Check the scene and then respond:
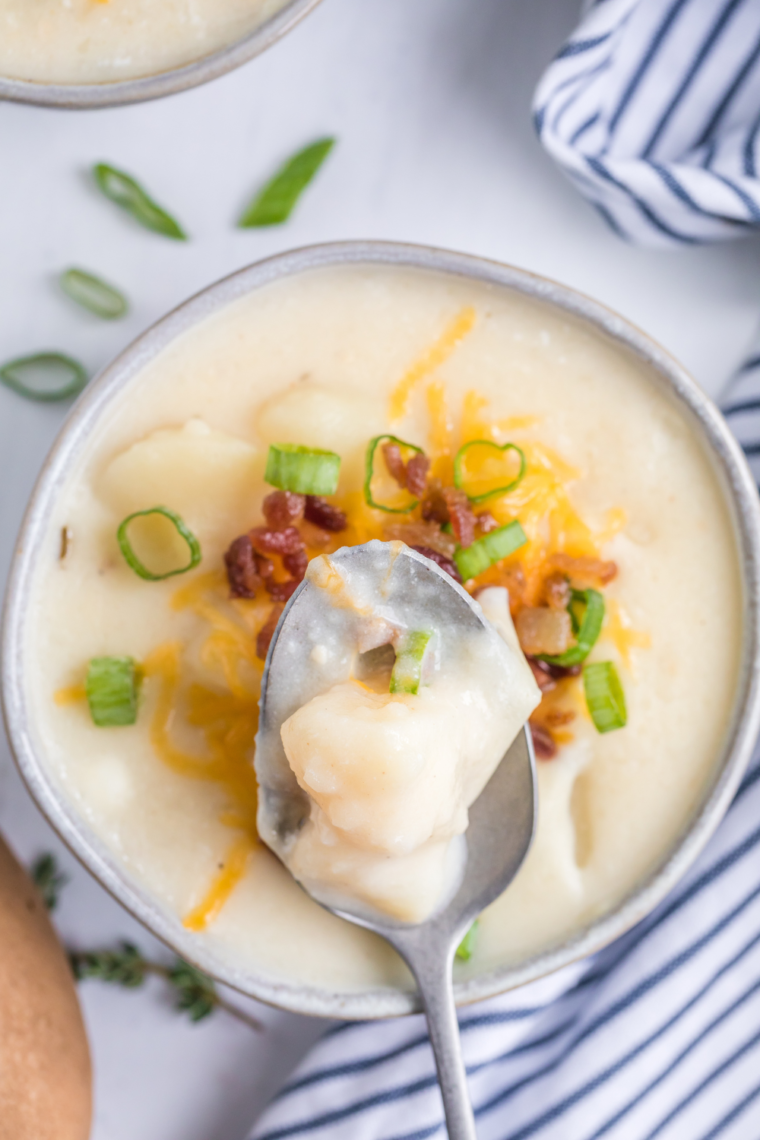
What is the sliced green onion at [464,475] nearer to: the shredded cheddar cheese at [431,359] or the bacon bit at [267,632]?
the shredded cheddar cheese at [431,359]

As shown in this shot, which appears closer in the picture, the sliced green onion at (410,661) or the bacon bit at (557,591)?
the sliced green onion at (410,661)

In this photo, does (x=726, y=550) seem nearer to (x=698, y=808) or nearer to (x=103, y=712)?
(x=698, y=808)

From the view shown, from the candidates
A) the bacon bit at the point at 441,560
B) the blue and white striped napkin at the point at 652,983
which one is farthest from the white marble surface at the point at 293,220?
the bacon bit at the point at 441,560

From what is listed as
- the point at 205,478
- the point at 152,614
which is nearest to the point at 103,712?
the point at 152,614

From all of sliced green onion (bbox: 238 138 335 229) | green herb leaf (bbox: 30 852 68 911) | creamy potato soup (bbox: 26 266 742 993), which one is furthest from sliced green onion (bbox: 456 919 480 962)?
sliced green onion (bbox: 238 138 335 229)

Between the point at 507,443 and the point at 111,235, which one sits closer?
the point at 507,443

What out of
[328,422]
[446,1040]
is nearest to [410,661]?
[328,422]
